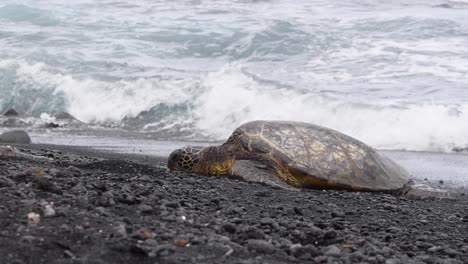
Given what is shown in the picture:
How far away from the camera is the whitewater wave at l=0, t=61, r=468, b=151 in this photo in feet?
35.5

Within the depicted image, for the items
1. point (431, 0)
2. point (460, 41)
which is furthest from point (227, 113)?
point (431, 0)

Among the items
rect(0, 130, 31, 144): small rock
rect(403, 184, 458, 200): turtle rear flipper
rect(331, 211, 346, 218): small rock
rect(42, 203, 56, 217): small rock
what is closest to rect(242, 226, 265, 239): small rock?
rect(42, 203, 56, 217): small rock

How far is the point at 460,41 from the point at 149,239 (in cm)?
1553

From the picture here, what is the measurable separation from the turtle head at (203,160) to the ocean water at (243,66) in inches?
175

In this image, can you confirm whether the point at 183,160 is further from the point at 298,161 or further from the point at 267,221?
the point at 267,221

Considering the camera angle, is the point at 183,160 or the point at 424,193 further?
Answer: the point at 183,160

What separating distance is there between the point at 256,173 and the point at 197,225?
2680 mm

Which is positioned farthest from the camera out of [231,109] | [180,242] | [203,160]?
[231,109]

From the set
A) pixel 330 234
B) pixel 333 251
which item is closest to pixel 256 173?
pixel 330 234

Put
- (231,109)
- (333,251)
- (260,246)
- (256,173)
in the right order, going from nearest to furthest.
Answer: (260,246)
(333,251)
(256,173)
(231,109)

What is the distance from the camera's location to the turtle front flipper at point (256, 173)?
597cm

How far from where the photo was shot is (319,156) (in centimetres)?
636

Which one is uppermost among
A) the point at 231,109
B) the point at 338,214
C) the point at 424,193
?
the point at 231,109

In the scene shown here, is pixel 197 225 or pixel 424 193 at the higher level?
pixel 197 225
